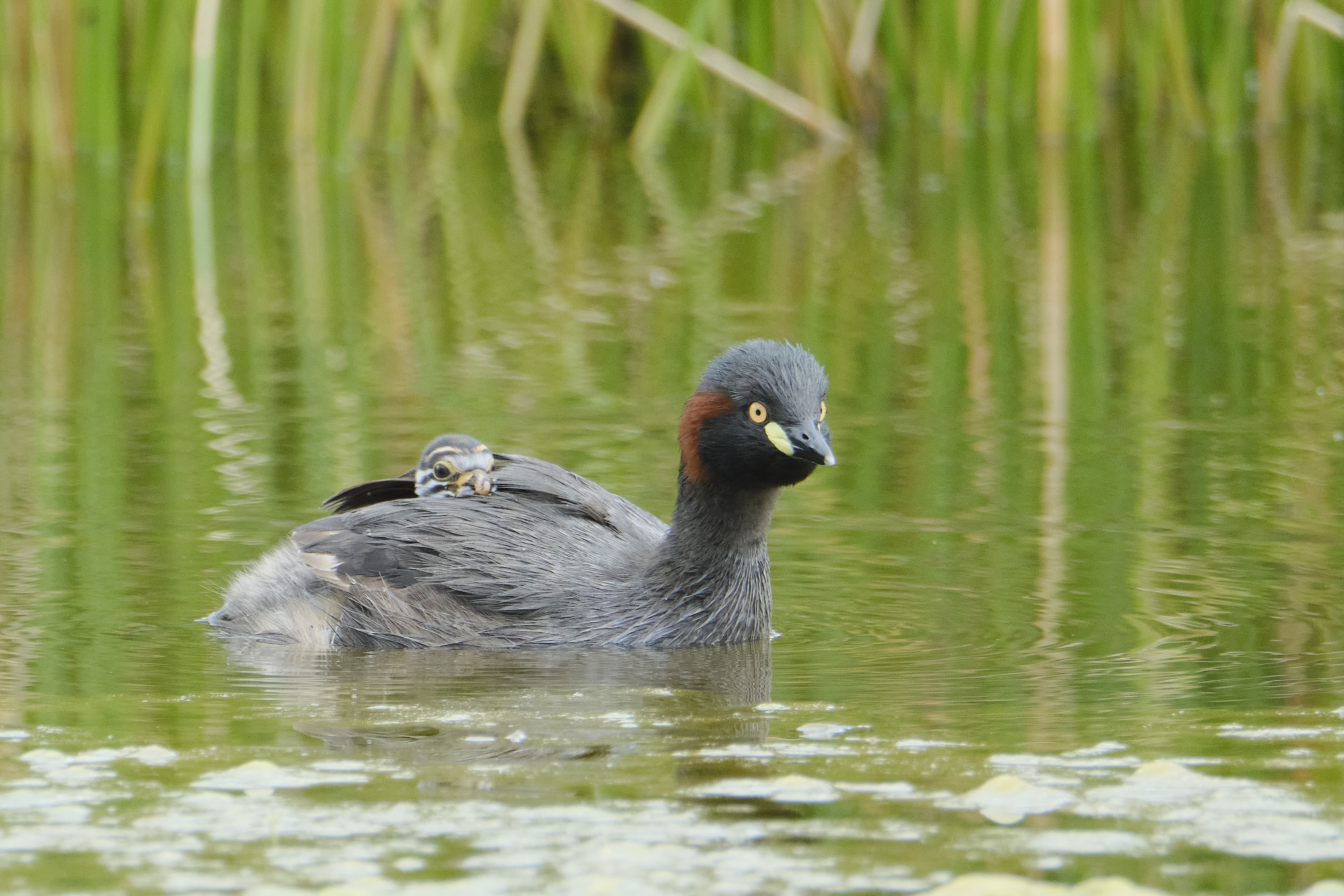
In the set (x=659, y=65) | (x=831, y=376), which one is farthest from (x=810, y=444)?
(x=659, y=65)

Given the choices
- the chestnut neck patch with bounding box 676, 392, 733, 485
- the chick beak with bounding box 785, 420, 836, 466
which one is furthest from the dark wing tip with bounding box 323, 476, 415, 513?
the chick beak with bounding box 785, 420, 836, 466

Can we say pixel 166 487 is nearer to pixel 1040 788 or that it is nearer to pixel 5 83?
pixel 1040 788

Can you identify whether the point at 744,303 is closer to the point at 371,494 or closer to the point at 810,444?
the point at 371,494

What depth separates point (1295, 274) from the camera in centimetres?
1327

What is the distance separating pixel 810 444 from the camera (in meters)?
6.38

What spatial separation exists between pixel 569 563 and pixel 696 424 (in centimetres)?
62

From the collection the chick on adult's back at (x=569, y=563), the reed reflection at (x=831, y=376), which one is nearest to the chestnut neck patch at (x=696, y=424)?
the chick on adult's back at (x=569, y=563)

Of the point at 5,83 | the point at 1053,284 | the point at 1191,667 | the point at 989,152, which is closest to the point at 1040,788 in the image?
the point at 1191,667

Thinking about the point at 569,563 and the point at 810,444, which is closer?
the point at 810,444

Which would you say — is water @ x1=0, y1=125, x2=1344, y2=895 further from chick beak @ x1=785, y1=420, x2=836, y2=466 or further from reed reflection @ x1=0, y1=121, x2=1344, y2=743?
chick beak @ x1=785, y1=420, x2=836, y2=466

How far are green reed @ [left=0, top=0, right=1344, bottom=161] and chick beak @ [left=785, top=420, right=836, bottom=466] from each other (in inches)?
357

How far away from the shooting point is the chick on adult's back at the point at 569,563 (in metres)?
6.61

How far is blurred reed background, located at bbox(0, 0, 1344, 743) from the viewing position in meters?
6.80

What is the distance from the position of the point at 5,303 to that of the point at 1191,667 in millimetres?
8909
